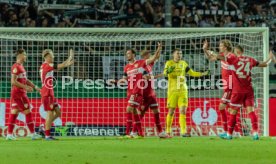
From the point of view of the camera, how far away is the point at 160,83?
63.6ft

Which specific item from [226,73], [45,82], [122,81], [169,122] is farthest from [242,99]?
[45,82]

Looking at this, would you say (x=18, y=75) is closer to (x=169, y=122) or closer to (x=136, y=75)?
(x=136, y=75)

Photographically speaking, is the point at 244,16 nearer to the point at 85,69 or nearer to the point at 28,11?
the point at 28,11

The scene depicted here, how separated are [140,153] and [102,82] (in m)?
7.58

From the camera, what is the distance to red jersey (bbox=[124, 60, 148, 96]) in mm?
16719

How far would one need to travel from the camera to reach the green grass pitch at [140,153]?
10234 mm

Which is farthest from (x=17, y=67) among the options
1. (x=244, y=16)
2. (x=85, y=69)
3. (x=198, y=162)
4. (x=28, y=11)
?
(x=244, y=16)

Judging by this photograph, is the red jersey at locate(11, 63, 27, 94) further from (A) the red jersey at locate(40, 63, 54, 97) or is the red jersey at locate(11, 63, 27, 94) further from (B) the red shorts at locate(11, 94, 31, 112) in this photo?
(A) the red jersey at locate(40, 63, 54, 97)

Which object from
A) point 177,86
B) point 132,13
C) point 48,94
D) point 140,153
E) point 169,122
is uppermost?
point 132,13

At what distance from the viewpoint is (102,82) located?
62.2 feet

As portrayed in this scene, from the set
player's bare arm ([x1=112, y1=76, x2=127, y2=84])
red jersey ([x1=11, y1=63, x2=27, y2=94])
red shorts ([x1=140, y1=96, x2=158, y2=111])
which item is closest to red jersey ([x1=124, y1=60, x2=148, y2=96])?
red shorts ([x1=140, y1=96, x2=158, y2=111])

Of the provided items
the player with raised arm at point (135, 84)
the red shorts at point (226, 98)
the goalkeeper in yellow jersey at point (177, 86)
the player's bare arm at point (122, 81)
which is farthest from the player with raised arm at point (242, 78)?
the player's bare arm at point (122, 81)

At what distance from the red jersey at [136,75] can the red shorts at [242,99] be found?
6.99ft

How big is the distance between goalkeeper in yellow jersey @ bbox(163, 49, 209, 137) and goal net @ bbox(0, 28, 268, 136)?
43.4 inches
